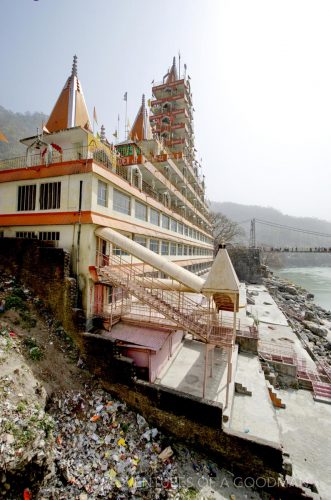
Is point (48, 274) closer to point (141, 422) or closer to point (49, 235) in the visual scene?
point (49, 235)

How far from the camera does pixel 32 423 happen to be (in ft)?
18.8

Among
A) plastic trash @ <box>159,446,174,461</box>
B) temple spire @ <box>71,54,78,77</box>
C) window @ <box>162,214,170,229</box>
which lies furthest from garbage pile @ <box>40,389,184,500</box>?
temple spire @ <box>71,54,78,77</box>

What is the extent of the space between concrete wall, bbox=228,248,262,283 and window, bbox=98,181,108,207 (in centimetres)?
3864

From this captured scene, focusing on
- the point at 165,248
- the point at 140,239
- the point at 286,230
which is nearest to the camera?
the point at 140,239

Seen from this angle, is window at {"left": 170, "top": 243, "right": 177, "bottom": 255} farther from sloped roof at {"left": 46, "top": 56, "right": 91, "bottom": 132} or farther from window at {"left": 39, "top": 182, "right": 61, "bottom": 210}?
window at {"left": 39, "top": 182, "right": 61, "bottom": 210}

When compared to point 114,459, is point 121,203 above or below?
above

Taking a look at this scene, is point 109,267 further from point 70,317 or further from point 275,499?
point 275,499

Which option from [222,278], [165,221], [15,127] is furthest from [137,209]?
[15,127]

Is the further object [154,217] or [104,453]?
[154,217]

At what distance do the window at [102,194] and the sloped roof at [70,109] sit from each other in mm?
6117

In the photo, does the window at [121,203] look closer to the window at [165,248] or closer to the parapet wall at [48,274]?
the parapet wall at [48,274]

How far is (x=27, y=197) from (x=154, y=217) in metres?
9.12

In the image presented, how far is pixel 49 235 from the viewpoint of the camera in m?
11.3

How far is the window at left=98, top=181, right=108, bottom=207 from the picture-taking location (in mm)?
11047
